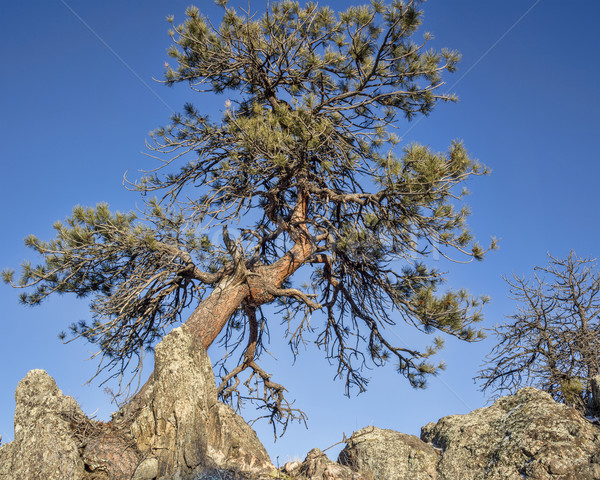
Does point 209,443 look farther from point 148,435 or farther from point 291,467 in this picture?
point 291,467

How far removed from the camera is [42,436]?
19.2 feet

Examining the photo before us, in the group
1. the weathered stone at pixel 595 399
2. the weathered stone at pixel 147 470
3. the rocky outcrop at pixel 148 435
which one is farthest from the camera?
the weathered stone at pixel 595 399

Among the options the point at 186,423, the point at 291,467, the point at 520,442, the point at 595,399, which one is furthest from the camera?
the point at 291,467

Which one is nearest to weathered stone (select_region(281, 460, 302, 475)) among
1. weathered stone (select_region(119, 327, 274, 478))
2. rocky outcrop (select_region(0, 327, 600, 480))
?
rocky outcrop (select_region(0, 327, 600, 480))

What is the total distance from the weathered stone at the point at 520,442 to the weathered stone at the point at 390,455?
0.18m

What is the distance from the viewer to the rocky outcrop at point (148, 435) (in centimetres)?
576

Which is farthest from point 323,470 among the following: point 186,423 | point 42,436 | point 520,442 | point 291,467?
point 42,436

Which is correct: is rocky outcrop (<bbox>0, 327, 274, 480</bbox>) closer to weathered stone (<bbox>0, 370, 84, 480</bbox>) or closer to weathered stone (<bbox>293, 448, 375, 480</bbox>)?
weathered stone (<bbox>0, 370, 84, 480</bbox>)

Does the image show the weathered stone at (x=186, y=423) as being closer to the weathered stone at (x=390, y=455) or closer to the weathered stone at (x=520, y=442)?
the weathered stone at (x=390, y=455)

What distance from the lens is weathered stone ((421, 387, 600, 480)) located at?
5.40 metres

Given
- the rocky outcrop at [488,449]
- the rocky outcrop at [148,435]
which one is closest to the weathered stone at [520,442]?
the rocky outcrop at [488,449]

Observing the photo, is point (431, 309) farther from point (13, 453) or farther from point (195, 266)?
point (13, 453)

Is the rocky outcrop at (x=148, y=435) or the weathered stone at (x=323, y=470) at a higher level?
the rocky outcrop at (x=148, y=435)

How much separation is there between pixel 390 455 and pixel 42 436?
4082mm
